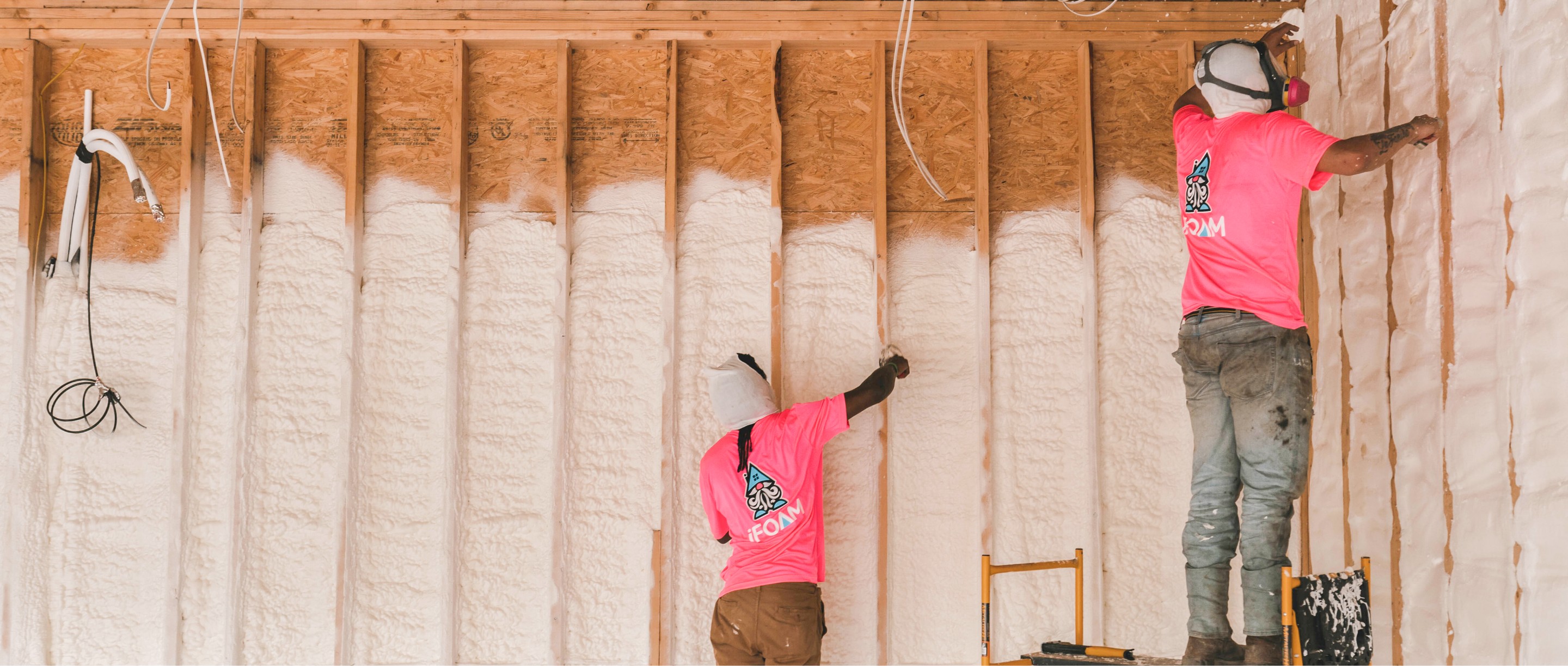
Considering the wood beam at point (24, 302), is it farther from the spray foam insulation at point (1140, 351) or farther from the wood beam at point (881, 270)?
the spray foam insulation at point (1140, 351)

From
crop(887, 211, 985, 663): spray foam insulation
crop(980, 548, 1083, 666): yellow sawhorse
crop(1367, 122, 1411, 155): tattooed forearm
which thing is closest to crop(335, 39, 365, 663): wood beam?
crop(887, 211, 985, 663): spray foam insulation

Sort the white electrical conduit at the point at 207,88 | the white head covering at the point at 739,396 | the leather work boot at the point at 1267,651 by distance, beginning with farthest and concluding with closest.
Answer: the white electrical conduit at the point at 207,88 → the white head covering at the point at 739,396 → the leather work boot at the point at 1267,651

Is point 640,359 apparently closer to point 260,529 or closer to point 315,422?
point 315,422

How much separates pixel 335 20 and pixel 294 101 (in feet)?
1.24

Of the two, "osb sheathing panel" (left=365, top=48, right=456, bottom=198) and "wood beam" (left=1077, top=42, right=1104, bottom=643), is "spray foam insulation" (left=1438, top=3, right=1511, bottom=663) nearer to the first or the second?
"wood beam" (left=1077, top=42, right=1104, bottom=643)

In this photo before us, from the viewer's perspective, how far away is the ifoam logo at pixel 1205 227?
8.42ft

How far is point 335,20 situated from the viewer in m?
3.62

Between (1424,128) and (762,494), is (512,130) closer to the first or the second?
(762,494)

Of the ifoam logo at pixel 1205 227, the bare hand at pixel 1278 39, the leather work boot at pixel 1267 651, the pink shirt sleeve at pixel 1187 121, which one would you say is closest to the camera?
the leather work boot at pixel 1267 651

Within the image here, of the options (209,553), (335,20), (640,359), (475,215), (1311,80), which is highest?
(335,20)

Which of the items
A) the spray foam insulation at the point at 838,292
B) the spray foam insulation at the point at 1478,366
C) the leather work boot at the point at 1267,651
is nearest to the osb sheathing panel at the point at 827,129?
the spray foam insulation at the point at 838,292

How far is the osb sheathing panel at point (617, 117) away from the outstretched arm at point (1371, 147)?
2345 mm

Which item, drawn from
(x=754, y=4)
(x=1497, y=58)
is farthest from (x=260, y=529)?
(x=1497, y=58)

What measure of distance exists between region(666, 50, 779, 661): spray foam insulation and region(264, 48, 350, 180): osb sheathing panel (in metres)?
1.38
